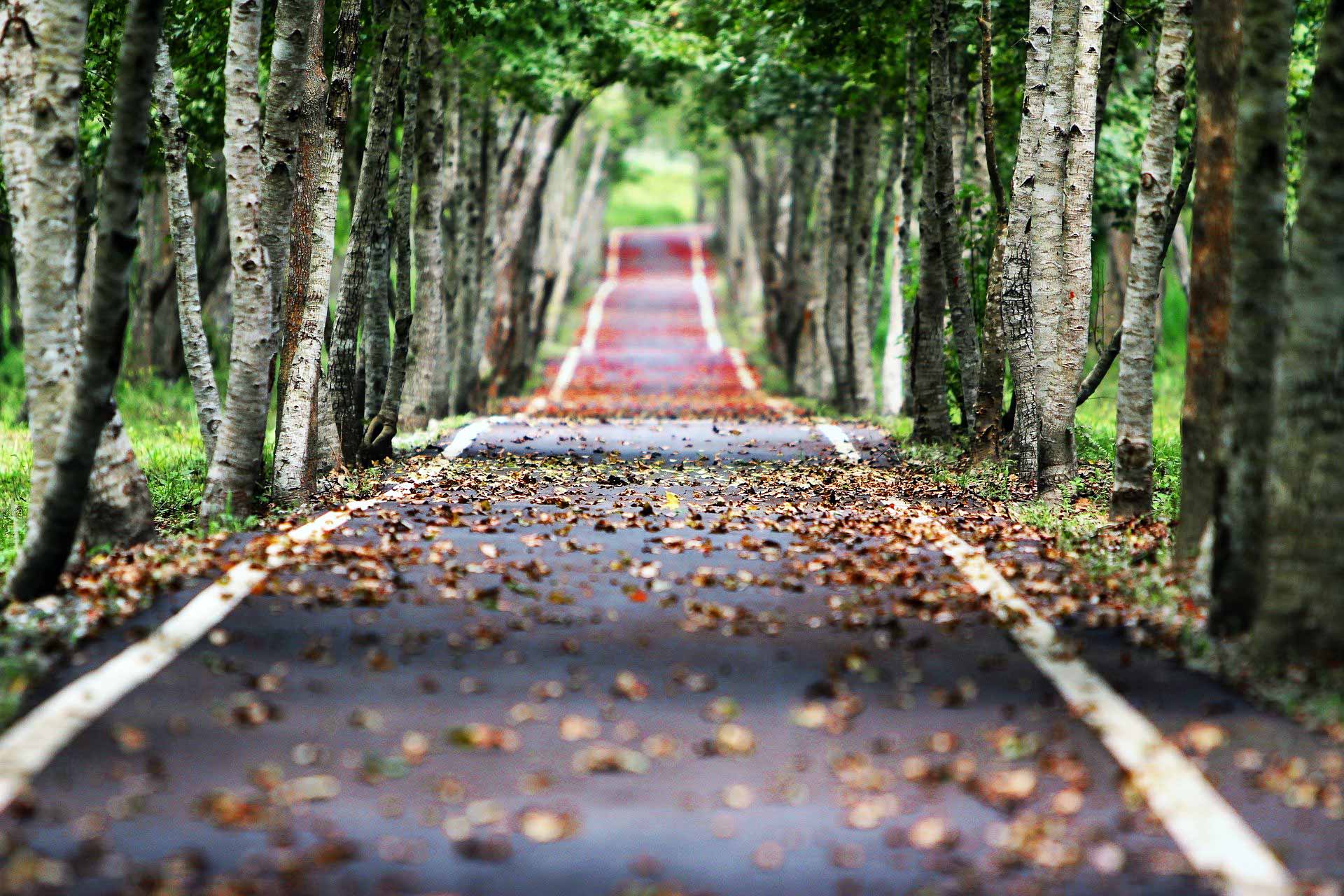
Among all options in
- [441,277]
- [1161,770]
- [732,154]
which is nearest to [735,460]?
[441,277]

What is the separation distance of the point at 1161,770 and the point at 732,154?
49.7m

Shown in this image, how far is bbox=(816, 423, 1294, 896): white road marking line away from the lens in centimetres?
496

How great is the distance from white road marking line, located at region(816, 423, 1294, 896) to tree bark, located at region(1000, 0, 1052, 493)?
19.1 ft

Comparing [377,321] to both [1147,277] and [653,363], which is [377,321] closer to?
[1147,277]

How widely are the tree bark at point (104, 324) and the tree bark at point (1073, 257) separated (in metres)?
8.00

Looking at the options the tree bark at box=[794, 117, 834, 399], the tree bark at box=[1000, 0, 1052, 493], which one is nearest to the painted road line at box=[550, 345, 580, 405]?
the tree bark at box=[794, 117, 834, 399]

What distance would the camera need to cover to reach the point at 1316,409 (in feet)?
23.2

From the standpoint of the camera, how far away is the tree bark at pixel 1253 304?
764 centimetres

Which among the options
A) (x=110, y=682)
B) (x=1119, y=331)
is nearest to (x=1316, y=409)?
(x=110, y=682)

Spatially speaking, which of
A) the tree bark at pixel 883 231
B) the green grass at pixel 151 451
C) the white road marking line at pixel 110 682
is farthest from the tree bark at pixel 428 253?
the white road marking line at pixel 110 682

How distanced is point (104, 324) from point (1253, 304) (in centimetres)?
580

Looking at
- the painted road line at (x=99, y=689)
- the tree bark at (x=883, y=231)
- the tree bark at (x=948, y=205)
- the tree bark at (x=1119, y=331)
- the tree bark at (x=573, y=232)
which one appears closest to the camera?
the painted road line at (x=99, y=689)

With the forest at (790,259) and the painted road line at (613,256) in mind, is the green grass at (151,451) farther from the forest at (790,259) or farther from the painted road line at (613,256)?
the painted road line at (613,256)

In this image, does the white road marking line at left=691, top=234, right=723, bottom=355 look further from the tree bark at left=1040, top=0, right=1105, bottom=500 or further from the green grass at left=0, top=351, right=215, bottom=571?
the tree bark at left=1040, top=0, right=1105, bottom=500
